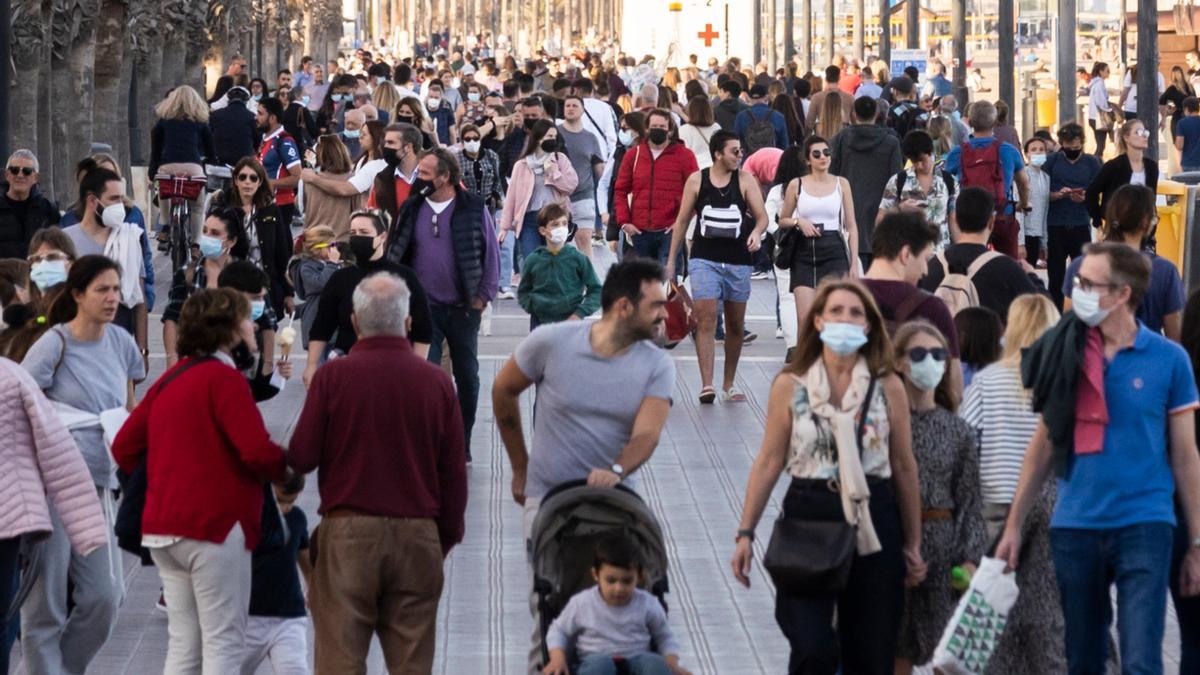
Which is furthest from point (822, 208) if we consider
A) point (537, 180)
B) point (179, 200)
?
point (179, 200)

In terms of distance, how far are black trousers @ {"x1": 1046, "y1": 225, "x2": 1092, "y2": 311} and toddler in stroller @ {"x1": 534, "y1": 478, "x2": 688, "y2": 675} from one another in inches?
480

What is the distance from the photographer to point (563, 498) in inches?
299

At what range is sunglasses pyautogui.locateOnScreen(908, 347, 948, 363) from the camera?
789cm

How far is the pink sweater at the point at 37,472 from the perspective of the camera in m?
7.89

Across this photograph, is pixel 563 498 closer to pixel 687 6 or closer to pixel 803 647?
pixel 803 647

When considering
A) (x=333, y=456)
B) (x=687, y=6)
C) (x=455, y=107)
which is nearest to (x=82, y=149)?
(x=455, y=107)

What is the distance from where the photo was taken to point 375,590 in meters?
7.74

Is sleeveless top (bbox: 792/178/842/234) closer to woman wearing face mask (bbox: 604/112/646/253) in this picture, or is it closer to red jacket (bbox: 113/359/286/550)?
woman wearing face mask (bbox: 604/112/646/253)

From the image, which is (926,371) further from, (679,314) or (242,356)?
(679,314)

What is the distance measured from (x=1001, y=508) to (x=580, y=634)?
1593 mm

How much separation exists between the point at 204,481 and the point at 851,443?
1.88m

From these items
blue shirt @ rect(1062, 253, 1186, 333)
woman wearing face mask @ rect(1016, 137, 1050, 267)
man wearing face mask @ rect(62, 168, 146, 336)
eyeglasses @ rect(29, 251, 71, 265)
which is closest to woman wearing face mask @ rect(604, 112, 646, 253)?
woman wearing face mask @ rect(1016, 137, 1050, 267)

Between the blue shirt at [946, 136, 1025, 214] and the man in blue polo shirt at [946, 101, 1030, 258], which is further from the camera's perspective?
the blue shirt at [946, 136, 1025, 214]

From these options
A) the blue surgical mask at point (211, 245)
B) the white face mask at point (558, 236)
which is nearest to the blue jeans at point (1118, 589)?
the blue surgical mask at point (211, 245)
